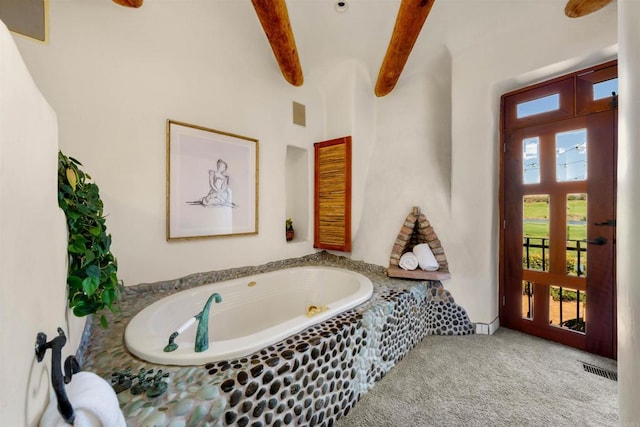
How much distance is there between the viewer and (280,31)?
1915mm

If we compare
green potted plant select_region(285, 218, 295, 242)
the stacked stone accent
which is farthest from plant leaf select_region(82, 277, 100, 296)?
the stacked stone accent

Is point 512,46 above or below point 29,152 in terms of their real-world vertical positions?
above

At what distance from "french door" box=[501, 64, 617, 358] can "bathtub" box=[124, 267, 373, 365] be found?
60.3 inches

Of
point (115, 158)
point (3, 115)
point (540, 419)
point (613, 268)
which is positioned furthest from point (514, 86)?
point (115, 158)

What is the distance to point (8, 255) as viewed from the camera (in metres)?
0.46

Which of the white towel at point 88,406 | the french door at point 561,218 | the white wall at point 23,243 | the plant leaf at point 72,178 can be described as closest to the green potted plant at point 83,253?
the plant leaf at point 72,178

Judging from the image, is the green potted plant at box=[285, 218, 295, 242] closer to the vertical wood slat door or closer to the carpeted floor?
the vertical wood slat door

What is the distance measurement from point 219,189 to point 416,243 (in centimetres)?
213

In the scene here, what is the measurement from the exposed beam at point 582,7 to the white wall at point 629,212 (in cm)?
157

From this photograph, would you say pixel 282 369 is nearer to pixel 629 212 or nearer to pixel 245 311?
pixel 245 311

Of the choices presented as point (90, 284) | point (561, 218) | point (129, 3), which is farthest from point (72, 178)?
point (561, 218)

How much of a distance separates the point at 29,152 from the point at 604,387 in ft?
10.0

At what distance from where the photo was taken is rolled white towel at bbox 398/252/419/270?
247 cm

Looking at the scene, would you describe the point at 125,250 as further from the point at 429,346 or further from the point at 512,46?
the point at 512,46
